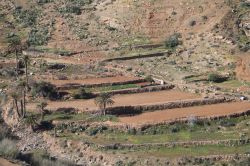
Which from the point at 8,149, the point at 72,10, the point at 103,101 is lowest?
the point at 8,149

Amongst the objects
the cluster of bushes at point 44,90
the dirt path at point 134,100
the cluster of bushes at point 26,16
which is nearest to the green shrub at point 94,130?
the dirt path at point 134,100

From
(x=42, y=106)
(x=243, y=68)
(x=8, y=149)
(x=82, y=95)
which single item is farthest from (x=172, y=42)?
(x=8, y=149)

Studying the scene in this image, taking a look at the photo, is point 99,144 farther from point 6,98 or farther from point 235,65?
point 235,65

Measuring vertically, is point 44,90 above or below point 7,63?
below

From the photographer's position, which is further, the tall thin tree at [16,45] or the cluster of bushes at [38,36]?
the cluster of bushes at [38,36]

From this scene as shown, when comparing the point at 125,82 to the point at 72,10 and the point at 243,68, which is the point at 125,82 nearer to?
the point at 243,68

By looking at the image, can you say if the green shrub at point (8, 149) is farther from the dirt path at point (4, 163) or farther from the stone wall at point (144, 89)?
the stone wall at point (144, 89)

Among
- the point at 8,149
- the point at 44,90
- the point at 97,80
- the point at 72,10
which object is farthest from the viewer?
the point at 72,10

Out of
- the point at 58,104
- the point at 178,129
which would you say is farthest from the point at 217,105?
the point at 58,104
